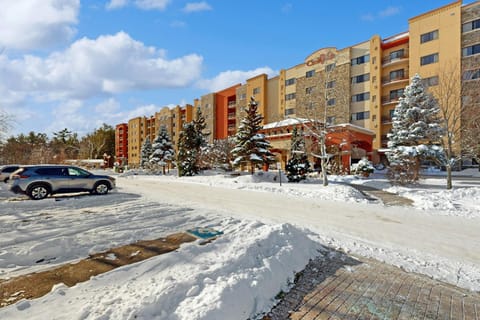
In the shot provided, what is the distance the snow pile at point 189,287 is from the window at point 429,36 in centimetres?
4030


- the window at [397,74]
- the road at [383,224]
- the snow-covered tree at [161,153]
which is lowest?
the road at [383,224]

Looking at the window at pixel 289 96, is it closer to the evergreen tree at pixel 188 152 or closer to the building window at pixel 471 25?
the evergreen tree at pixel 188 152

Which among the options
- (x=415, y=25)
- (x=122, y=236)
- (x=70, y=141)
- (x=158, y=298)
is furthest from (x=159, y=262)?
(x=70, y=141)

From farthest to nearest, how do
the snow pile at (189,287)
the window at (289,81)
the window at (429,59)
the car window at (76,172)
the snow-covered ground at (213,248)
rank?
the window at (289,81) < the window at (429,59) < the car window at (76,172) < the snow-covered ground at (213,248) < the snow pile at (189,287)

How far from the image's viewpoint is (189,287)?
3281 mm

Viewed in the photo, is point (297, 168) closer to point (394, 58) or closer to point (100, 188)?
point (100, 188)

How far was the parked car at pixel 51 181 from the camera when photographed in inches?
423

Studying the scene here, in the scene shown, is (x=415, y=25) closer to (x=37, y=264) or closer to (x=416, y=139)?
(x=416, y=139)

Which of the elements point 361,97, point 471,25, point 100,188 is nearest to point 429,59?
point 471,25

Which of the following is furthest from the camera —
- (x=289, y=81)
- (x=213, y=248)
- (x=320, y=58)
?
(x=289, y=81)

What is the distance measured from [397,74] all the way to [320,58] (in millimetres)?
12396

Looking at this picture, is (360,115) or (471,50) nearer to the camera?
(471,50)

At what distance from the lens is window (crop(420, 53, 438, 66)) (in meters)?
31.6

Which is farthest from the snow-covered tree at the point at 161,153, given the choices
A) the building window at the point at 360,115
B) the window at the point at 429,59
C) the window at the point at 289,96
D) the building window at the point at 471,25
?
the building window at the point at 471,25
